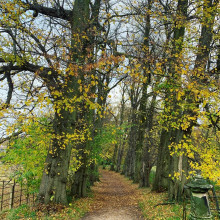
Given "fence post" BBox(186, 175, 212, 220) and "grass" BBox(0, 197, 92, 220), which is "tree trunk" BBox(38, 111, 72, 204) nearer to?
"grass" BBox(0, 197, 92, 220)

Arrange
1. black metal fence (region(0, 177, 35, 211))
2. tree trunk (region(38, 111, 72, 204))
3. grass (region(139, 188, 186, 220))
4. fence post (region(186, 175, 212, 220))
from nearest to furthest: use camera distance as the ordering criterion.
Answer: fence post (region(186, 175, 212, 220)) < grass (region(139, 188, 186, 220)) < tree trunk (region(38, 111, 72, 204)) < black metal fence (region(0, 177, 35, 211))

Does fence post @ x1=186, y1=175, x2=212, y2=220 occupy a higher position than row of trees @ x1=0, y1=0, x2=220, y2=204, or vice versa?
row of trees @ x1=0, y1=0, x2=220, y2=204

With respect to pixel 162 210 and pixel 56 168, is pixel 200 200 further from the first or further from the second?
pixel 56 168

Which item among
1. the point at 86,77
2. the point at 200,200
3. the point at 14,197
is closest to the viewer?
the point at 200,200

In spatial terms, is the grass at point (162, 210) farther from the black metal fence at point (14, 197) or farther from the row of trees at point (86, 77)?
the black metal fence at point (14, 197)

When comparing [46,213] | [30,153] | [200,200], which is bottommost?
[46,213]

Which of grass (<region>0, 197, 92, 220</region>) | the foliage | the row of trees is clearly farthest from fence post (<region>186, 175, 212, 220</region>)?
the foliage

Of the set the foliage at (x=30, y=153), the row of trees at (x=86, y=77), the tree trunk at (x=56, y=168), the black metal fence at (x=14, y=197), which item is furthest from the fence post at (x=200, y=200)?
the black metal fence at (x=14, y=197)

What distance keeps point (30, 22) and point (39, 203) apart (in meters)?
6.74

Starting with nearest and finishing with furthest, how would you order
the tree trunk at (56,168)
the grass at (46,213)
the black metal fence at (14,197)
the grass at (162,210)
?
the grass at (46,213) → the grass at (162,210) → the tree trunk at (56,168) → the black metal fence at (14,197)

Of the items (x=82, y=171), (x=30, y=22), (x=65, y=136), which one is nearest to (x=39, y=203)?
(x=65, y=136)

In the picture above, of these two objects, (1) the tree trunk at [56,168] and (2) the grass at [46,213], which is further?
(1) the tree trunk at [56,168]

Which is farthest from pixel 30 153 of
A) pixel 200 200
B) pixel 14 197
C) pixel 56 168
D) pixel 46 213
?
pixel 200 200

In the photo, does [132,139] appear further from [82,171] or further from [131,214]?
[131,214]
